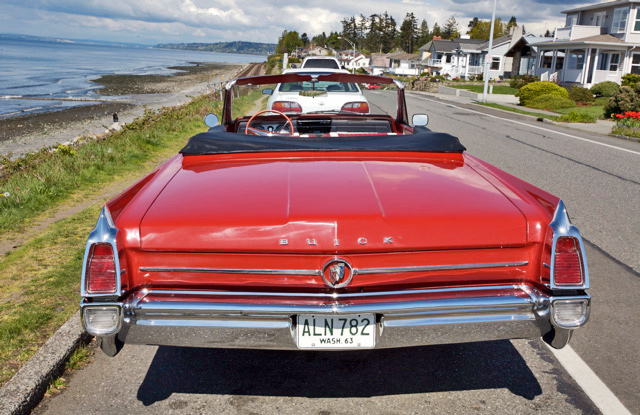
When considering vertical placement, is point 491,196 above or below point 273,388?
above

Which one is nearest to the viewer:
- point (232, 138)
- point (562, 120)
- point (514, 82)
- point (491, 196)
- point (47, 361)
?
point (491, 196)

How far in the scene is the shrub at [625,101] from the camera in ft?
72.2

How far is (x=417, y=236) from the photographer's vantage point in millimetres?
2623

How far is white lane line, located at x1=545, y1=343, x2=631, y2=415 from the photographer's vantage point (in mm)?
3043

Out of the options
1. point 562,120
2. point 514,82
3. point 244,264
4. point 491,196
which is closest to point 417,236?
point 491,196

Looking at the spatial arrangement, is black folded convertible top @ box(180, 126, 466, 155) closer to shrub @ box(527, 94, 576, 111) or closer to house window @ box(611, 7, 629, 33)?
shrub @ box(527, 94, 576, 111)

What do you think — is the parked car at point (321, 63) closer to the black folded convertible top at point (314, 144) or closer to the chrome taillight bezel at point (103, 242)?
the black folded convertible top at point (314, 144)

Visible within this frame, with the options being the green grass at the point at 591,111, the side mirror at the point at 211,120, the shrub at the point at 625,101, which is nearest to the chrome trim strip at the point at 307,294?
the side mirror at the point at 211,120

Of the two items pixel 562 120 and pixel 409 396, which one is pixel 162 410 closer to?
pixel 409 396

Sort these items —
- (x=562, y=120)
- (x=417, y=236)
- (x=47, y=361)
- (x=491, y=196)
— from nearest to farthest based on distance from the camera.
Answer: (x=417, y=236) → (x=491, y=196) → (x=47, y=361) → (x=562, y=120)

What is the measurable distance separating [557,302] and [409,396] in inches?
39.8

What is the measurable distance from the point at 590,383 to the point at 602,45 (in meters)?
41.6

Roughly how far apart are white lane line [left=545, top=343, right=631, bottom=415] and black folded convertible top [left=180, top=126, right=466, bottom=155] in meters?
1.50

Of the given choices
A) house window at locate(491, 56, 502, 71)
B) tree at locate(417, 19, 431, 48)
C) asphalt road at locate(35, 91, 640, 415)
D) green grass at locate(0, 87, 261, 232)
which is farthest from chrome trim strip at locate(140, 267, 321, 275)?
tree at locate(417, 19, 431, 48)
